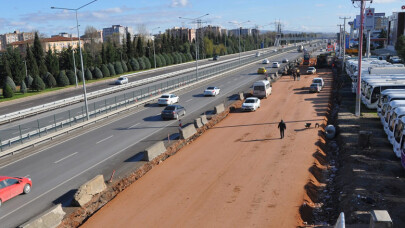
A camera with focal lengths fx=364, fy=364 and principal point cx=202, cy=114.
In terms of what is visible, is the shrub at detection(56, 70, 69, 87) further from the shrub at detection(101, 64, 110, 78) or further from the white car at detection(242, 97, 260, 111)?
the white car at detection(242, 97, 260, 111)

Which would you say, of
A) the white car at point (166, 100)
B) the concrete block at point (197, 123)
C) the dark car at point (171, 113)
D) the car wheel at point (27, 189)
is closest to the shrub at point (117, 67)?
the white car at point (166, 100)

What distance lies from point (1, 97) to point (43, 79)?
30.7 ft

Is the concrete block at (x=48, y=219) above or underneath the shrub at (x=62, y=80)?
underneath

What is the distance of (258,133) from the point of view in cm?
2716

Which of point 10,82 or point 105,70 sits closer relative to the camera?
point 10,82

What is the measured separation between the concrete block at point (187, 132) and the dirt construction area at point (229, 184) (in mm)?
882

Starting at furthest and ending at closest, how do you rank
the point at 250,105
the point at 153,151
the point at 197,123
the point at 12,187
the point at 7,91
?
the point at 7,91
the point at 250,105
the point at 197,123
the point at 153,151
the point at 12,187

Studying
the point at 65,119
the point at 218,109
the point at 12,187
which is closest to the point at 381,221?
the point at 12,187

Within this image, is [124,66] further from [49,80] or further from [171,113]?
[171,113]

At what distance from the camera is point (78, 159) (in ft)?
72.7

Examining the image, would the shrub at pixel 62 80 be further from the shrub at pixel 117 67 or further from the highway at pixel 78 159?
the highway at pixel 78 159

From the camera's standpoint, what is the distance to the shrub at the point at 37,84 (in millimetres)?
56344

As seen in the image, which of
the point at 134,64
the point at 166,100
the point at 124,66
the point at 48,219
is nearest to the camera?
the point at 48,219

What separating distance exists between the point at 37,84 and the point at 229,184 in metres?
47.9
